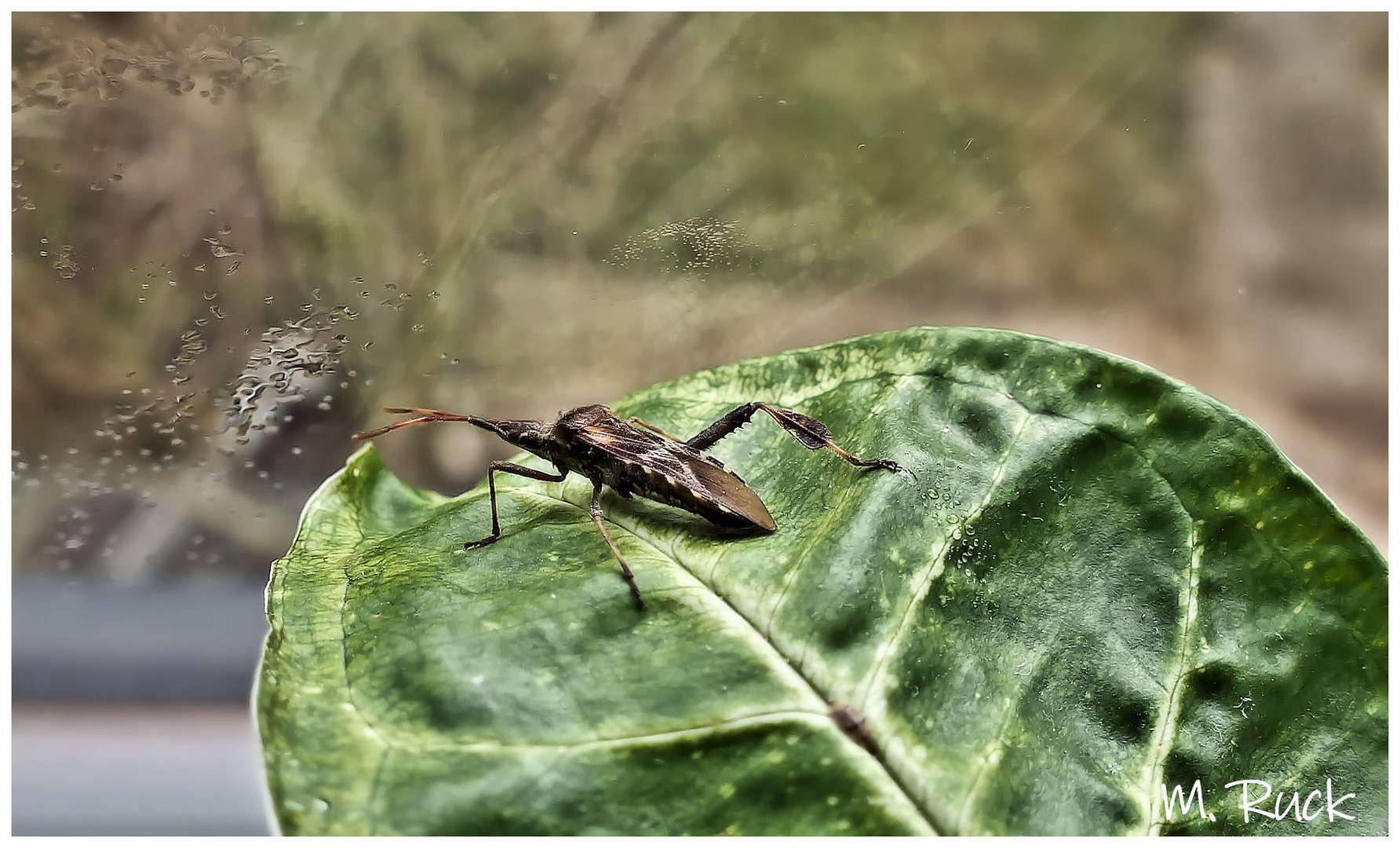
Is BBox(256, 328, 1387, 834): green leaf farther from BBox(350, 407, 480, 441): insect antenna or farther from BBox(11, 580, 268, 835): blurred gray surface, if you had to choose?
BBox(11, 580, 268, 835): blurred gray surface

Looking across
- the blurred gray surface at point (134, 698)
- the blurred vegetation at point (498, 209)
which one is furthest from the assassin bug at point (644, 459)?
the blurred gray surface at point (134, 698)

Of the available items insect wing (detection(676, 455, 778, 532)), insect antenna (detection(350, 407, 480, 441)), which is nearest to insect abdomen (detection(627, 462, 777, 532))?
insect wing (detection(676, 455, 778, 532))

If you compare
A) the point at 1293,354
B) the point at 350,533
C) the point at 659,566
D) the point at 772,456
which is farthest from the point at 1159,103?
the point at 350,533

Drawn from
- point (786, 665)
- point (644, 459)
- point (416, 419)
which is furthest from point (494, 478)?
point (786, 665)

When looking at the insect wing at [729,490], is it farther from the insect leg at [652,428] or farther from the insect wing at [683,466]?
the insect leg at [652,428]

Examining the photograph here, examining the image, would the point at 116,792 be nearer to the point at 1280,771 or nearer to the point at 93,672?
the point at 93,672

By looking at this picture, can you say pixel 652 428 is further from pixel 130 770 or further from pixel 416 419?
pixel 130 770

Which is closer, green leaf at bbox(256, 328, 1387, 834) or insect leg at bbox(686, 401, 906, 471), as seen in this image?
green leaf at bbox(256, 328, 1387, 834)
